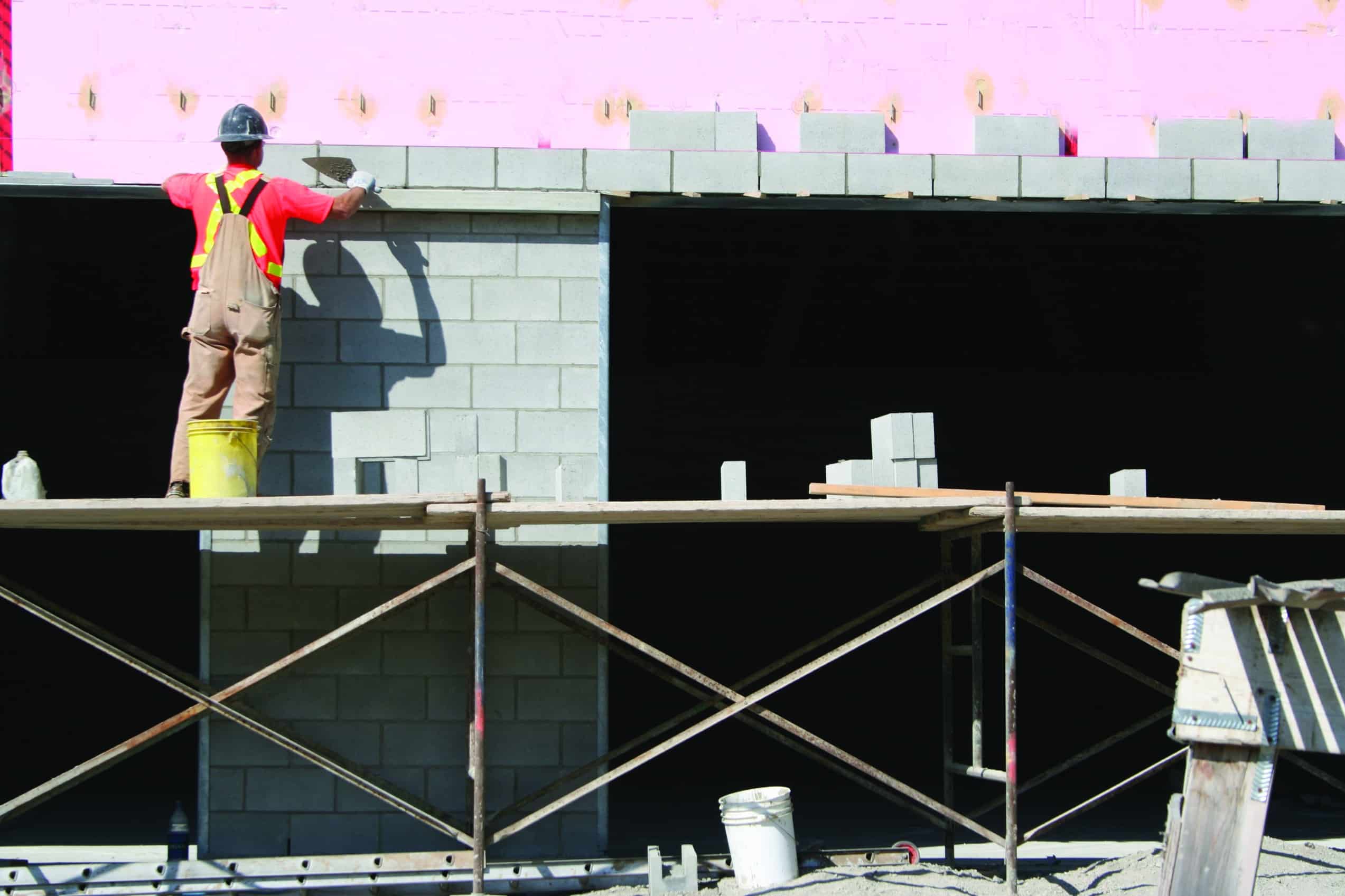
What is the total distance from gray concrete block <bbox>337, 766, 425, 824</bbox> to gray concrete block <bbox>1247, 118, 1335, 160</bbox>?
17.8 ft

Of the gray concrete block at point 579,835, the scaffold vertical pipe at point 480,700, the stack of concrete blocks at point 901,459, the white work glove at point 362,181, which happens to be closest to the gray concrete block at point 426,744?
the gray concrete block at point 579,835

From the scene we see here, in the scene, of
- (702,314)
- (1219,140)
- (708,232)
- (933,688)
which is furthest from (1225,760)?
(933,688)

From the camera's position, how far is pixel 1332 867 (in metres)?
6.88

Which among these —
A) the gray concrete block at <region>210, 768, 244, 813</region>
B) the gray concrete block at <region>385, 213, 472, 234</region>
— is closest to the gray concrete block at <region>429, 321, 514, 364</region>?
the gray concrete block at <region>385, 213, 472, 234</region>

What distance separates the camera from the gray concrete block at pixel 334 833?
7.02 m

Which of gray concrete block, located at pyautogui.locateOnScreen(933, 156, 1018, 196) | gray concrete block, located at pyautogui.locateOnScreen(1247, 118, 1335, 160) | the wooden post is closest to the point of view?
the wooden post

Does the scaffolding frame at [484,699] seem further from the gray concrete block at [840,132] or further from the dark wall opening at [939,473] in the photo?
the dark wall opening at [939,473]

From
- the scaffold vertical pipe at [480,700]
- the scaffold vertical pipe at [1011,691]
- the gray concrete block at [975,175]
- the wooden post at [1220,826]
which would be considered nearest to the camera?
the wooden post at [1220,826]

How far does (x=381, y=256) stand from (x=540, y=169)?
3.04 ft

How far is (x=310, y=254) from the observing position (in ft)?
23.5

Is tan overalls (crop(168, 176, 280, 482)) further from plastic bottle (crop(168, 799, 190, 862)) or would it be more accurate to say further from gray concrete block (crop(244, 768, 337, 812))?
plastic bottle (crop(168, 799, 190, 862))

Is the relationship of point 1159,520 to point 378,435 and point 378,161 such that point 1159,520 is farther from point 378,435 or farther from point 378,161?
point 378,161

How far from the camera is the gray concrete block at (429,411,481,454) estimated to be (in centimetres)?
688

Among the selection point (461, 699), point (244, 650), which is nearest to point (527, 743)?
point (461, 699)
